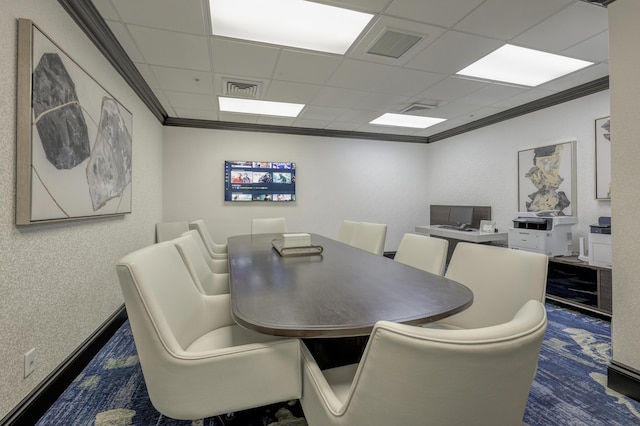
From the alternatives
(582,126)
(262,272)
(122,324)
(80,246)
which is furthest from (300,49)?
(582,126)

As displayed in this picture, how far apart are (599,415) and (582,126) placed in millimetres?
3301

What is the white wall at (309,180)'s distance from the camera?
493cm

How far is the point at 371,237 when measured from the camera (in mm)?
2975

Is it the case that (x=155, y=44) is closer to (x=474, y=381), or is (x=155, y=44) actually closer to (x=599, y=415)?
(x=474, y=381)

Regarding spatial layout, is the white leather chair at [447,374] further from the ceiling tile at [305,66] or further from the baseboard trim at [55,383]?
the ceiling tile at [305,66]

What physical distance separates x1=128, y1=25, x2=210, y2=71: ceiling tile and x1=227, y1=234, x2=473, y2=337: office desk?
2020 mm

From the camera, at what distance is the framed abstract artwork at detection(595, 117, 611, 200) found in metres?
3.21

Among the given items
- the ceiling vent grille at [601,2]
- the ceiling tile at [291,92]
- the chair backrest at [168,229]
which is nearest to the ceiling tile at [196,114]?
the ceiling tile at [291,92]

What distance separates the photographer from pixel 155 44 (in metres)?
2.59

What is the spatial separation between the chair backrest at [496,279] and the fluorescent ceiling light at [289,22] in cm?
195

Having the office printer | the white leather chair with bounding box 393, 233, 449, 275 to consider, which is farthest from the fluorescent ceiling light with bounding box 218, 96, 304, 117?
the office printer

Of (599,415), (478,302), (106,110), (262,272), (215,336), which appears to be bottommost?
(599,415)

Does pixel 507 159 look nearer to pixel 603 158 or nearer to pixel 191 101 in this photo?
pixel 603 158

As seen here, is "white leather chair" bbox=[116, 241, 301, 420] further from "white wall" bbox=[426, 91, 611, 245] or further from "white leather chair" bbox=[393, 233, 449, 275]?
"white wall" bbox=[426, 91, 611, 245]
